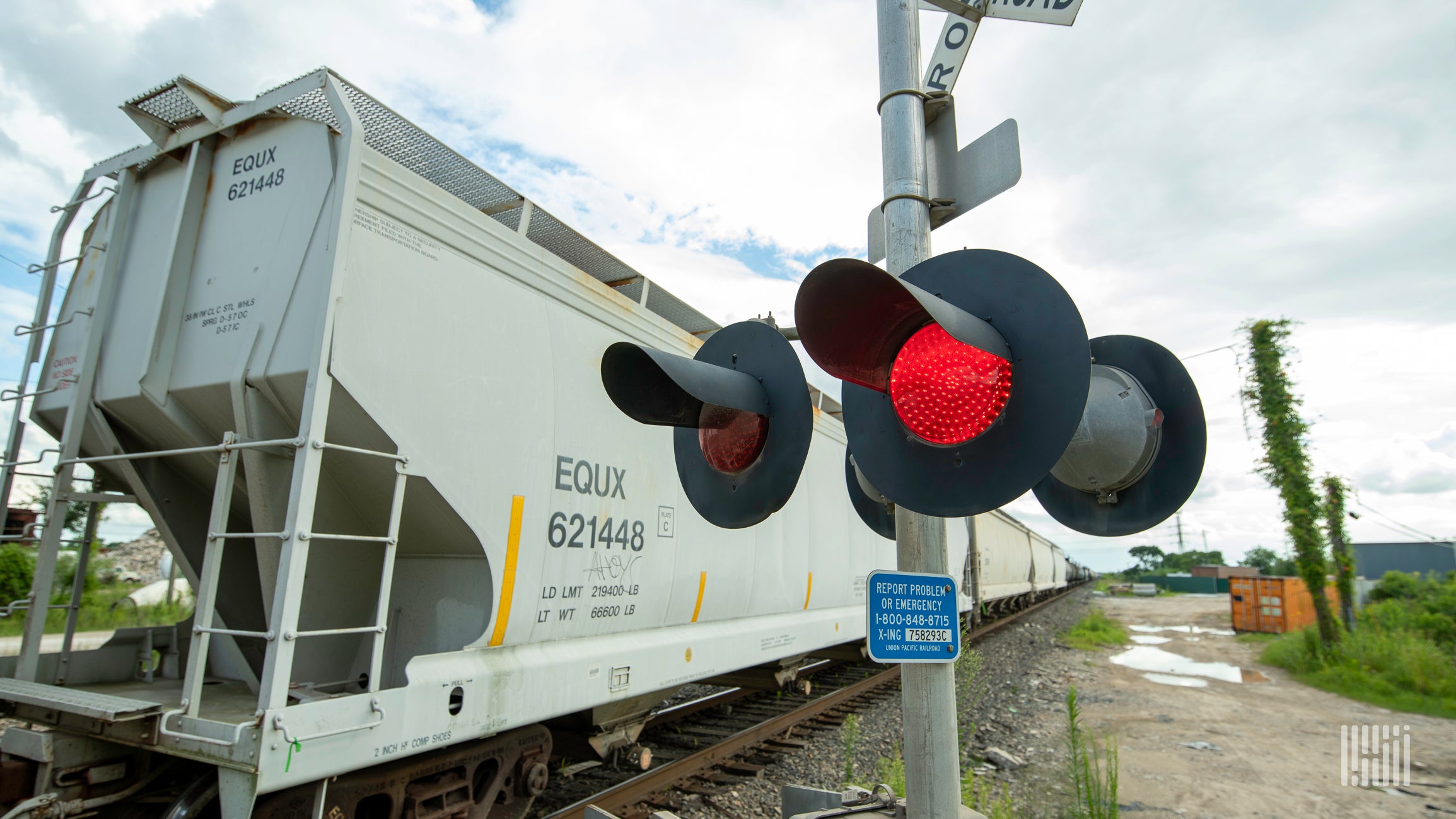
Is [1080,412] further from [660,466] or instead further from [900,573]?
[660,466]

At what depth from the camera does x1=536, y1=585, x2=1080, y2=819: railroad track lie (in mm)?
5227

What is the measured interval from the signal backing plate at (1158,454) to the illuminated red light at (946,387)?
423 millimetres

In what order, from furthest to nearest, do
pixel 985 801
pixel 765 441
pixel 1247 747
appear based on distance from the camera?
pixel 1247 747 < pixel 985 801 < pixel 765 441

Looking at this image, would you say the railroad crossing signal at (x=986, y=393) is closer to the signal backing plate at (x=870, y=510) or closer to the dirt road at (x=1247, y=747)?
the signal backing plate at (x=870, y=510)

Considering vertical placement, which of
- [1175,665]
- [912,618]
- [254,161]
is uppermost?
[254,161]

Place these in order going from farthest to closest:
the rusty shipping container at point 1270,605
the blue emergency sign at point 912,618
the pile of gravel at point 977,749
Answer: the rusty shipping container at point 1270,605 → the pile of gravel at point 977,749 → the blue emergency sign at point 912,618

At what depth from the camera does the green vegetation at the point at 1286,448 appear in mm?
14695

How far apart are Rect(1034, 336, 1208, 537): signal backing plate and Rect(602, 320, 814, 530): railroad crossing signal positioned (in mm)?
705

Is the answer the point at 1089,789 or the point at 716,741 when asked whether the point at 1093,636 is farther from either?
the point at 1089,789

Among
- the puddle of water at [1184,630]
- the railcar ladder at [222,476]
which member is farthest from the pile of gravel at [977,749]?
the puddle of water at [1184,630]

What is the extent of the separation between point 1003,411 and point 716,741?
6.28 metres

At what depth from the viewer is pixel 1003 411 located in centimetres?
153

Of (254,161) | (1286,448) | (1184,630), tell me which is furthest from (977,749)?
(1184,630)

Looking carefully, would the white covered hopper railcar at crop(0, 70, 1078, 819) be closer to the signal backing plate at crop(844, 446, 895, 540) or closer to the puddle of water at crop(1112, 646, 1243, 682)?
the signal backing plate at crop(844, 446, 895, 540)
